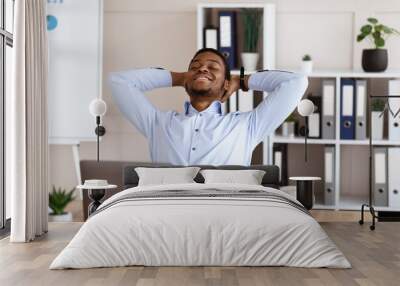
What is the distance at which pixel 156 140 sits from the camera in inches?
261

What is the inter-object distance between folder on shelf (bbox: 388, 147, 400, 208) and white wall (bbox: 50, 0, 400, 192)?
805mm

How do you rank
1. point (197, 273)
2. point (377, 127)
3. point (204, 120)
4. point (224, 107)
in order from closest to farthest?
point (197, 273) < point (204, 120) < point (224, 107) < point (377, 127)

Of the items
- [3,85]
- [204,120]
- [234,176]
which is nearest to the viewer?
[234,176]

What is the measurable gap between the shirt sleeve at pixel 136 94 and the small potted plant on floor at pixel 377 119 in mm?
1891

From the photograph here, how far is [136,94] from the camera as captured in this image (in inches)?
264

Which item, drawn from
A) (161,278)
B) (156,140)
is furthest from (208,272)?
(156,140)

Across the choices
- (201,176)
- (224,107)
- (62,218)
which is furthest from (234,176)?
(62,218)

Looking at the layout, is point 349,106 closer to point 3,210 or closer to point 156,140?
point 156,140

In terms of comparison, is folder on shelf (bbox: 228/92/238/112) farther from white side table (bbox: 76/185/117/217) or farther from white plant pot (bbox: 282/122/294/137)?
white side table (bbox: 76/185/117/217)

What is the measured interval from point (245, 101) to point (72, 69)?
1.61 m

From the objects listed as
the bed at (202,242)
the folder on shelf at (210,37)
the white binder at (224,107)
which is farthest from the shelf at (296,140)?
the bed at (202,242)

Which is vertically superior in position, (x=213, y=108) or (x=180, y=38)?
(x=180, y=38)

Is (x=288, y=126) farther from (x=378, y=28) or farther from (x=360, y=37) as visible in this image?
(x=378, y=28)

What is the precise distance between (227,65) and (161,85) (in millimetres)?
622
